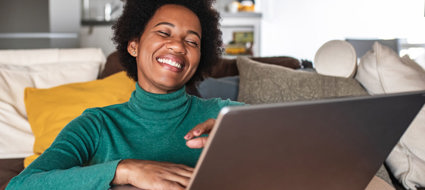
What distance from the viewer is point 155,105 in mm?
925

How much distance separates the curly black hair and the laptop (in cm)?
59

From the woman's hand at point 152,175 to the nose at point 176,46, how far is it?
36cm

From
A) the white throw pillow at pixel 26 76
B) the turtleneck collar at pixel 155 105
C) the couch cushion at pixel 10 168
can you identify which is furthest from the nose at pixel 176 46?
the white throw pillow at pixel 26 76

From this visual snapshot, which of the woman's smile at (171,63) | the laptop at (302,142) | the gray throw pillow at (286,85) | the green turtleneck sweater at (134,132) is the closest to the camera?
the laptop at (302,142)

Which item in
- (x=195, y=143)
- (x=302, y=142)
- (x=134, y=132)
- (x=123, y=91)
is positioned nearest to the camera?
(x=302, y=142)

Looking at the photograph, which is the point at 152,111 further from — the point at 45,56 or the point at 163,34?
the point at 45,56

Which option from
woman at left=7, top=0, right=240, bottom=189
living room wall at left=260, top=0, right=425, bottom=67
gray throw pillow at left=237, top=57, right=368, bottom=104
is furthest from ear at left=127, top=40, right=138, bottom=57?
living room wall at left=260, top=0, right=425, bottom=67

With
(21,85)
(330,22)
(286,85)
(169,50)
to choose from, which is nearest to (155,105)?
(169,50)

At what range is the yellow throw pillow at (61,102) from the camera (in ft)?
4.93

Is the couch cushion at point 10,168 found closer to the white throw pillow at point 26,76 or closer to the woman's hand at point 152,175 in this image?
the white throw pillow at point 26,76

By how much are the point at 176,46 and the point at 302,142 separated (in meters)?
0.51

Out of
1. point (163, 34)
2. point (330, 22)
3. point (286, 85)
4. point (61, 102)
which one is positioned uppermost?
point (163, 34)

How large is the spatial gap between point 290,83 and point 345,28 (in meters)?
2.96

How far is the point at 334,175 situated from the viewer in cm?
57
